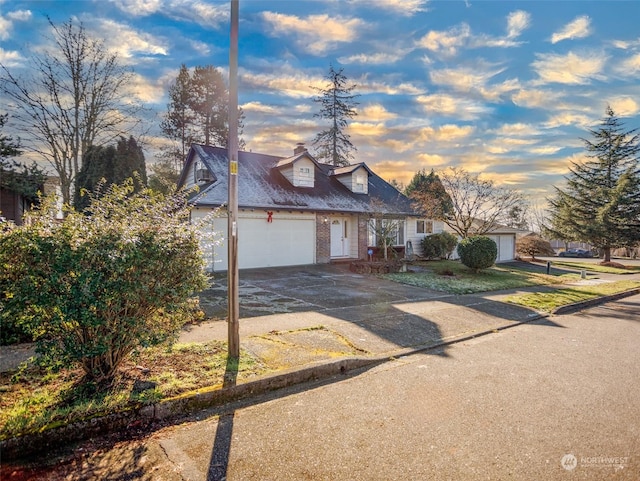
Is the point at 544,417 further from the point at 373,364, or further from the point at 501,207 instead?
the point at 501,207

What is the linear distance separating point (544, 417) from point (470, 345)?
8.67 feet

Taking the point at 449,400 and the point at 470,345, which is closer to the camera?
the point at 449,400

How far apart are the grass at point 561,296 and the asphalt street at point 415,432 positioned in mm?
5018

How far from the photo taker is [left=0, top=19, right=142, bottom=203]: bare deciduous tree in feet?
56.0

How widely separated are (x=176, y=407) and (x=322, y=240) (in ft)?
45.9

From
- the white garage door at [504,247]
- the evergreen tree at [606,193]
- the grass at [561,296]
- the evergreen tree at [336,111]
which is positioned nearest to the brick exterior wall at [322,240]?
the grass at [561,296]

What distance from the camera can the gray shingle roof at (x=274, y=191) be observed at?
587 inches

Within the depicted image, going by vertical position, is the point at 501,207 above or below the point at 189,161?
below

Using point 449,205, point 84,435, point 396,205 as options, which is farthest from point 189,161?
point 84,435

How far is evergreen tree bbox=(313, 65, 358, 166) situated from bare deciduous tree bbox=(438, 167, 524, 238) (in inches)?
648

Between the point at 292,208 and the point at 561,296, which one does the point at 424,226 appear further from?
the point at 561,296

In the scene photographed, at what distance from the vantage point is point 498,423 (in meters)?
3.40

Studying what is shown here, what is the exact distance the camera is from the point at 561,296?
1132cm

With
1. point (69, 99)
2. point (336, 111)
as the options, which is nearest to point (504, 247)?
point (336, 111)
